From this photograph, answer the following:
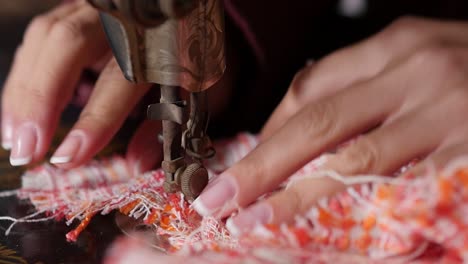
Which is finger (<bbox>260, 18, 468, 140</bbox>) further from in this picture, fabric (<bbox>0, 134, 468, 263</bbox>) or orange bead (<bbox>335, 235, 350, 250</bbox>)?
orange bead (<bbox>335, 235, 350, 250</bbox>)

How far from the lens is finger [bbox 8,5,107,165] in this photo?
2.43 feet

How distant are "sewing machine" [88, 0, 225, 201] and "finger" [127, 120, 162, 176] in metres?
0.22

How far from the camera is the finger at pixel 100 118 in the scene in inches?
28.1

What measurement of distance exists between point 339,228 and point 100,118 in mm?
372

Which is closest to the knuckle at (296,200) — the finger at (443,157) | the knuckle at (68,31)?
the finger at (443,157)

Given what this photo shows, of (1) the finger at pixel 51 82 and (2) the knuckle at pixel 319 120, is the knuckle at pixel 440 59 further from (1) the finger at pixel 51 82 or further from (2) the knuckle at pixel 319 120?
(1) the finger at pixel 51 82

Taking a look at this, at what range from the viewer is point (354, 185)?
1.92ft

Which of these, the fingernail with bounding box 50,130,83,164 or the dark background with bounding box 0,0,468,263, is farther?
the fingernail with bounding box 50,130,83,164

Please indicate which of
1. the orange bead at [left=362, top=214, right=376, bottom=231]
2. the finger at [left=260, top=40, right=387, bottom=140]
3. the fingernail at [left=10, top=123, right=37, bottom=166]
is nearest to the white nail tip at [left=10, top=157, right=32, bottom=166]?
the fingernail at [left=10, top=123, right=37, bottom=166]

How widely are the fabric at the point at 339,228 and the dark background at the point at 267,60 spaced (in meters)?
0.02

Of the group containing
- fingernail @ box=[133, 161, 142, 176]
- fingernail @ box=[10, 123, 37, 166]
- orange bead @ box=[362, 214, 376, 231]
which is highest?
orange bead @ box=[362, 214, 376, 231]

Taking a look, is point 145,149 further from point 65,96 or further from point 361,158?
point 361,158

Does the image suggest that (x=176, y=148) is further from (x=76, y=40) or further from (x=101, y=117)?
(x=76, y=40)

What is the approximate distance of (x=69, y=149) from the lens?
2.33 feet
